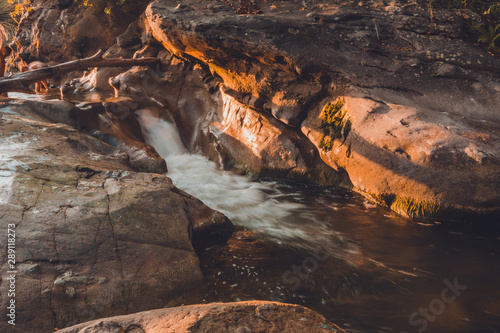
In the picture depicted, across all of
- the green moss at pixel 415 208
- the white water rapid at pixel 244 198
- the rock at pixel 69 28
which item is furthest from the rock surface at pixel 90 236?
the rock at pixel 69 28

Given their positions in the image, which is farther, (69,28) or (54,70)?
(69,28)

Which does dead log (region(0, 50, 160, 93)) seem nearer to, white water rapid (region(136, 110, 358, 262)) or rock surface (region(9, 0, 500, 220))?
rock surface (region(9, 0, 500, 220))

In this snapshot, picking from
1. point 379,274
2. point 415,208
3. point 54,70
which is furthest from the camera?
point 54,70

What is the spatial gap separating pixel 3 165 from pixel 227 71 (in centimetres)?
547

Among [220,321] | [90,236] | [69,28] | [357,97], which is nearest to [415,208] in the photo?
[357,97]

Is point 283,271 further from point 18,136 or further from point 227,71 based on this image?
point 227,71

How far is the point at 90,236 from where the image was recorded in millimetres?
3477

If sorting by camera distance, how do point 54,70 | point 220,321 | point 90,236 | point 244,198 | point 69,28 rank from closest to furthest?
point 220,321
point 90,236
point 244,198
point 54,70
point 69,28

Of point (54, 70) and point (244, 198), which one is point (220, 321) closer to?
point (244, 198)

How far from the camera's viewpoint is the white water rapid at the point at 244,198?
4.93 m

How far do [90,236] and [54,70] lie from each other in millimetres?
6708

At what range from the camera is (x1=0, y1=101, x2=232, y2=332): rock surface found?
297cm

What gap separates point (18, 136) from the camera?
5203mm

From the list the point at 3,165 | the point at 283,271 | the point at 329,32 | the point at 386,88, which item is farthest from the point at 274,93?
the point at 3,165
